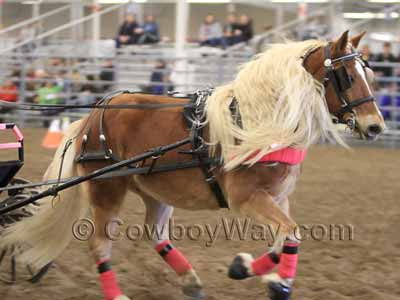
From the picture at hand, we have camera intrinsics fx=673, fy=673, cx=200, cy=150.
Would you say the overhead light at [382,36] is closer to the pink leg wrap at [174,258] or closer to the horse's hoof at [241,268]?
the pink leg wrap at [174,258]

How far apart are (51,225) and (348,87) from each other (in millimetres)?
2210

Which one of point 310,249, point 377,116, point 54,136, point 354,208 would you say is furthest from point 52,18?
point 377,116

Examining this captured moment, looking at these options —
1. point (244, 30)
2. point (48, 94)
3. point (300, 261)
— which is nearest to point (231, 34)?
point (244, 30)

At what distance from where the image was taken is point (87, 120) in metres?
4.77

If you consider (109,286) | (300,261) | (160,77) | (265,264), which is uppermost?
(265,264)

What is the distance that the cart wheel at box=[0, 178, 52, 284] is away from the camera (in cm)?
459

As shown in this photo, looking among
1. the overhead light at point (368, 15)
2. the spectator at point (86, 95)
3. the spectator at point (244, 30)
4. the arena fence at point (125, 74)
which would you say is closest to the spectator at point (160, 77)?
the arena fence at point (125, 74)

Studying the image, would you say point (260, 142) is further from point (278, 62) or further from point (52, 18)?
point (52, 18)

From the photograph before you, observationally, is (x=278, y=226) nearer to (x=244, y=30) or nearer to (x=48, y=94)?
(x=244, y=30)

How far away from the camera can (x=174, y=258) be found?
4598mm

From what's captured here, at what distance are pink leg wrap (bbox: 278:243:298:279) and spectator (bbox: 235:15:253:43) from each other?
1057cm

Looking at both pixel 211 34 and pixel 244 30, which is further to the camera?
pixel 211 34

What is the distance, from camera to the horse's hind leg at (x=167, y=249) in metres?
4.38

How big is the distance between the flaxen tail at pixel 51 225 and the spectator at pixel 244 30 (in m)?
9.85
